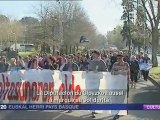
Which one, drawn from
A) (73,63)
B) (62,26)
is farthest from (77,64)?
(62,26)

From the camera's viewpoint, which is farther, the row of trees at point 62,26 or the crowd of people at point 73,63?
the row of trees at point 62,26

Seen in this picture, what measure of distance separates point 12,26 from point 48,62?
83272 mm

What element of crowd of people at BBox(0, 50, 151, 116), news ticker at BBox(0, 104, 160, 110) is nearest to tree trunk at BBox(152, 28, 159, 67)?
crowd of people at BBox(0, 50, 151, 116)

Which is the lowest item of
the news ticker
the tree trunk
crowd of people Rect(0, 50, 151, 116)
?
the news ticker

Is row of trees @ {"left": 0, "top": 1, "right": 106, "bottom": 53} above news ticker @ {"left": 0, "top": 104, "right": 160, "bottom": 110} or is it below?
above

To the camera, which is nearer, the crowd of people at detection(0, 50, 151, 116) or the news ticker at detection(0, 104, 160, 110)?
the news ticker at detection(0, 104, 160, 110)

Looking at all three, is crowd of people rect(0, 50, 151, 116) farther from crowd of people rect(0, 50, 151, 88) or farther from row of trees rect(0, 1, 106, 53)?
row of trees rect(0, 1, 106, 53)

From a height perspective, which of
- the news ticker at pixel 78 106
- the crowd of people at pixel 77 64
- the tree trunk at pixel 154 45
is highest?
the tree trunk at pixel 154 45

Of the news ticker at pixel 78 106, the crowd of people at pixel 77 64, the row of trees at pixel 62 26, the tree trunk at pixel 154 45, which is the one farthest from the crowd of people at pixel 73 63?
the row of trees at pixel 62 26

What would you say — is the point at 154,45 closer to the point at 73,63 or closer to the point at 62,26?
the point at 62,26

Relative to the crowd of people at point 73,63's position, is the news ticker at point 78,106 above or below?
below

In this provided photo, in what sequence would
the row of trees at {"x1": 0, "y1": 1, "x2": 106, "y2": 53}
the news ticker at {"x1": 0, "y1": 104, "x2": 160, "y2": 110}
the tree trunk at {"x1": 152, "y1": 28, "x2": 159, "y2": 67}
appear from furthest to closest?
the row of trees at {"x1": 0, "y1": 1, "x2": 106, "y2": 53}
the tree trunk at {"x1": 152, "y1": 28, "x2": 159, "y2": 67}
the news ticker at {"x1": 0, "y1": 104, "x2": 160, "y2": 110}

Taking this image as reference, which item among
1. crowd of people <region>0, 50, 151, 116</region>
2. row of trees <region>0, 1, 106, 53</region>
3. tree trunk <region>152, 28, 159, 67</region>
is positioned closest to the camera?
crowd of people <region>0, 50, 151, 116</region>

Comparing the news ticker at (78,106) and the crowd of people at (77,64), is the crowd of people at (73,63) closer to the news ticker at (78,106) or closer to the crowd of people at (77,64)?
the crowd of people at (77,64)
